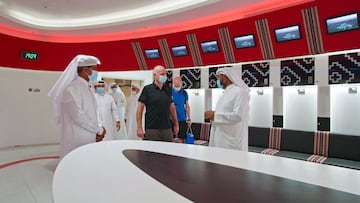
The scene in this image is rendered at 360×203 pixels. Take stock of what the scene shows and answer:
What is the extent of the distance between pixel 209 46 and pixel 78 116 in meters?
3.30

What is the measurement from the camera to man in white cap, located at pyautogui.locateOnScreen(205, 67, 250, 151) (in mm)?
2688

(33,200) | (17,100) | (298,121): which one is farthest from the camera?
(17,100)

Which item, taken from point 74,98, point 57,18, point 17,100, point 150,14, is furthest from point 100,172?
point 17,100

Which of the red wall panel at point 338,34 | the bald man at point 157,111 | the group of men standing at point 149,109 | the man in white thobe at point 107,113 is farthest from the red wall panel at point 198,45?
the bald man at point 157,111

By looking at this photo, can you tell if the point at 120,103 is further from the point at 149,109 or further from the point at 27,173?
the point at 149,109

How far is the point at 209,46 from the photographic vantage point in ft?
17.2

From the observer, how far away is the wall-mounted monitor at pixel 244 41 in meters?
4.60

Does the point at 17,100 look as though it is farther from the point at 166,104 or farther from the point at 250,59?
the point at 250,59

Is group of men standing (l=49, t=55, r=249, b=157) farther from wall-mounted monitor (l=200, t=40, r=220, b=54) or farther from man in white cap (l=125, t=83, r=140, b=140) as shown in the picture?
man in white cap (l=125, t=83, r=140, b=140)

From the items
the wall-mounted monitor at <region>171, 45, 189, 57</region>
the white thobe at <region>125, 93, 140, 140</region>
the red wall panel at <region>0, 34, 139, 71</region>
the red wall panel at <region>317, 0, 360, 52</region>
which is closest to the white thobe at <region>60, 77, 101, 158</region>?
the wall-mounted monitor at <region>171, 45, 189, 57</region>

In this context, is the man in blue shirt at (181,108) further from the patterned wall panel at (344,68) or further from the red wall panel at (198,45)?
the patterned wall panel at (344,68)

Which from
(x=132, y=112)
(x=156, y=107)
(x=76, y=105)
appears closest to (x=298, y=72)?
(x=156, y=107)

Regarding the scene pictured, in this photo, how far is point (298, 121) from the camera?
4613mm

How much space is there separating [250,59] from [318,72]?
116 cm
